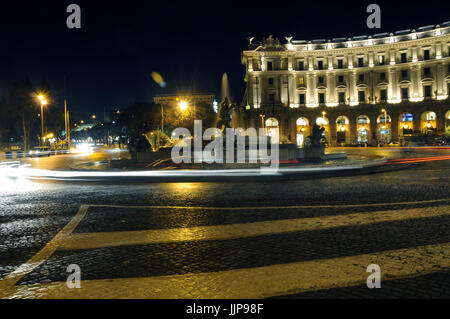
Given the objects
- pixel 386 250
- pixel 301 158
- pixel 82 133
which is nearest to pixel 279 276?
pixel 386 250

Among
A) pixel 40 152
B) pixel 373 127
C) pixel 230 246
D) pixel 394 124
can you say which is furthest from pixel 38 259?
pixel 373 127

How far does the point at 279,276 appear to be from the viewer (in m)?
4.73

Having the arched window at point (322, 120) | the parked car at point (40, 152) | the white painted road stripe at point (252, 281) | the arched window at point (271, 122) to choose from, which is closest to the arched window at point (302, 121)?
the arched window at point (322, 120)

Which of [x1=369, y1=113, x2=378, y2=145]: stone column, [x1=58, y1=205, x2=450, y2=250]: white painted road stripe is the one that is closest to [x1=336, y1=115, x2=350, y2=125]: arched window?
[x1=369, y1=113, x2=378, y2=145]: stone column

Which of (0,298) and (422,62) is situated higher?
(422,62)

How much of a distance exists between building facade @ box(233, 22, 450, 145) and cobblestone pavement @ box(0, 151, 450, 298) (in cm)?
6455

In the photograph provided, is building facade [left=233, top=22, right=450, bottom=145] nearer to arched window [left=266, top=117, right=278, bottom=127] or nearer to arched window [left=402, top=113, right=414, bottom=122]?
arched window [left=266, top=117, right=278, bottom=127]

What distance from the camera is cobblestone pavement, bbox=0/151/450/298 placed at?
14.5 feet

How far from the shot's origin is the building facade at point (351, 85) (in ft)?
236

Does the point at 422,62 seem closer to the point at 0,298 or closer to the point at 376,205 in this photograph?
the point at 376,205

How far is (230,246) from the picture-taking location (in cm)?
614

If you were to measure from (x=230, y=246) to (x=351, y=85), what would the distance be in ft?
257

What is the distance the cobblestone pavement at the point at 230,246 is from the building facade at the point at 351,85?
64555 mm
